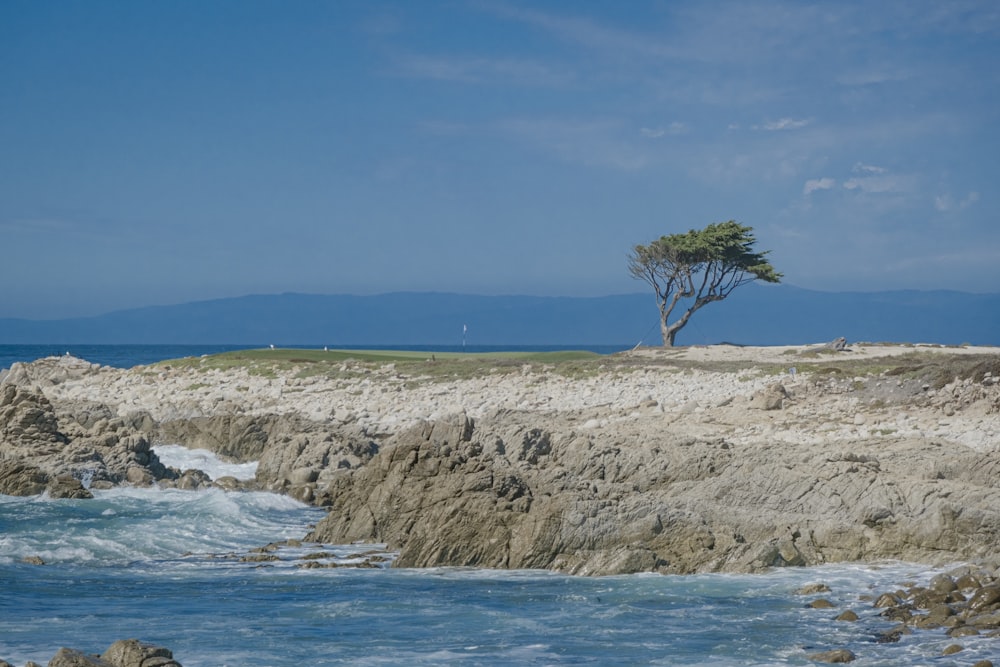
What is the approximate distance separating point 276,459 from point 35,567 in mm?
10048

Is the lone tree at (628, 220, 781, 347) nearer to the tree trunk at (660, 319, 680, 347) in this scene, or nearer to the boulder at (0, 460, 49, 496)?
the tree trunk at (660, 319, 680, 347)

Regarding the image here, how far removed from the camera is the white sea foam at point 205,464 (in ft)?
93.0

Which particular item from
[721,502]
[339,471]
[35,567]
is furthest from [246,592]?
[339,471]

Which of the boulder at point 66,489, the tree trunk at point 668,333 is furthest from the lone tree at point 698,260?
the boulder at point 66,489

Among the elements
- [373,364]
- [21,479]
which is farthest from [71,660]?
[373,364]

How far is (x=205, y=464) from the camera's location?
96.5 ft

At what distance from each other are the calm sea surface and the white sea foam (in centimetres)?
930

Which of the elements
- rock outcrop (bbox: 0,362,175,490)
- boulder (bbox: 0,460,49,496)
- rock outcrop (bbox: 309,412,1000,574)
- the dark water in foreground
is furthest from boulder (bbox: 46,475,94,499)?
rock outcrop (bbox: 309,412,1000,574)

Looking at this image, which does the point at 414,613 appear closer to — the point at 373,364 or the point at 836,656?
the point at 836,656

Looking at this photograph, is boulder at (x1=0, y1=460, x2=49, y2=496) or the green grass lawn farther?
the green grass lawn

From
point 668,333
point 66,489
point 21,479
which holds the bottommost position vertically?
point 66,489

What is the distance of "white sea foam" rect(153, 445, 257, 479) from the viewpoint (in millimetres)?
28334

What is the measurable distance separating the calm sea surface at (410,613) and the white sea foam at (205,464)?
366 inches

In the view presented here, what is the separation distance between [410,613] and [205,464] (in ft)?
56.7
